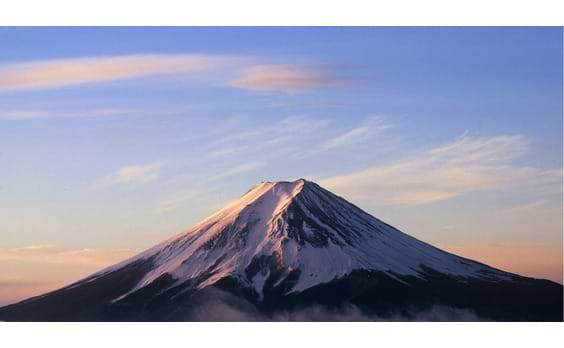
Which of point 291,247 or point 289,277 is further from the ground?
point 291,247

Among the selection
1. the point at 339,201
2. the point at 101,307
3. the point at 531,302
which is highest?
the point at 339,201

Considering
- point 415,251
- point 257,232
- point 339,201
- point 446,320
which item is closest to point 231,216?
point 257,232

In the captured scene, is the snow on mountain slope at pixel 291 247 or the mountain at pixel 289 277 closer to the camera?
the mountain at pixel 289 277

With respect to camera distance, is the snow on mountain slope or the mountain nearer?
the mountain

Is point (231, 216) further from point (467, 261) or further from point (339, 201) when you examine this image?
point (467, 261)

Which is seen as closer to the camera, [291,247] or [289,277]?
[289,277]
